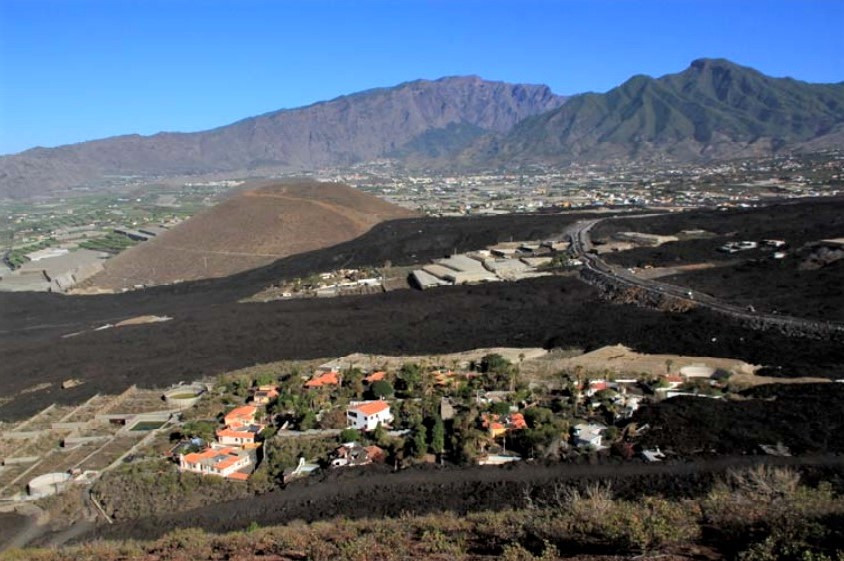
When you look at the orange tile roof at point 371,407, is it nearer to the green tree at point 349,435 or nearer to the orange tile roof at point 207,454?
the green tree at point 349,435

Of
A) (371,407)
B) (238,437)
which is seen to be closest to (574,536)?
(371,407)

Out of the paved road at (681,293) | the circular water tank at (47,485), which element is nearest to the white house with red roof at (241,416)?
the circular water tank at (47,485)

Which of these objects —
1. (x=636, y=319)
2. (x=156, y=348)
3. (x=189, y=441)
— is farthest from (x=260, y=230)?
(x=189, y=441)

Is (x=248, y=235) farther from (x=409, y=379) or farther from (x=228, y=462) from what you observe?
(x=228, y=462)

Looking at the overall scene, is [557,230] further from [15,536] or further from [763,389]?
[15,536]

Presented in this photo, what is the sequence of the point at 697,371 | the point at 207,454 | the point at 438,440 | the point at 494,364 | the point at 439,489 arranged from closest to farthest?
the point at 439,489
the point at 207,454
the point at 438,440
the point at 697,371
the point at 494,364

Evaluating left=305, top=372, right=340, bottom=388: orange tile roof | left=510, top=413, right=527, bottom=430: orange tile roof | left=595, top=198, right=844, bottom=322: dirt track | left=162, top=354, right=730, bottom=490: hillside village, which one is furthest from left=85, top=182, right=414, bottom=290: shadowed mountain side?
left=510, top=413, right=527, bottom=430: orange tile roof
